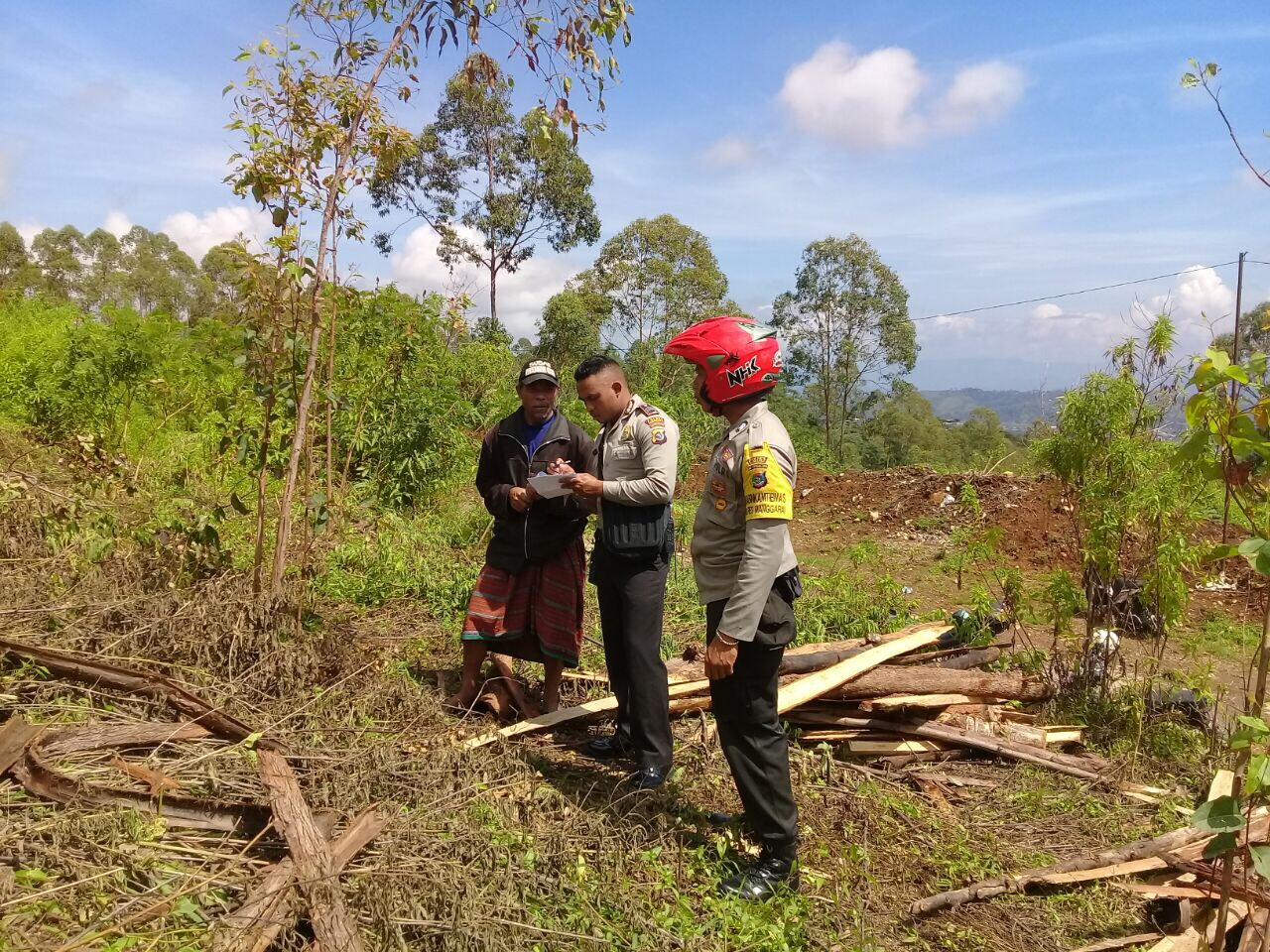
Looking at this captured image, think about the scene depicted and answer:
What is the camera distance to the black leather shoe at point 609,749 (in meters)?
3.94

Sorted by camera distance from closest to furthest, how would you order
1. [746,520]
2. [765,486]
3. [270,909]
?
1. [270,909]
2. [765,486]
3. [746,520]

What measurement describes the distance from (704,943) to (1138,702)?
3.12 meters

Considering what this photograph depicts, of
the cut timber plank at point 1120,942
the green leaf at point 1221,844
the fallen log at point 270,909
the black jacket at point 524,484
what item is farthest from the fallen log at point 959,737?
the fallen log at point 270,909

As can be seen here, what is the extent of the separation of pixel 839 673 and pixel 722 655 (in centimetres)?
187

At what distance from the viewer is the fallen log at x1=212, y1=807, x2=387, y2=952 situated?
7.61 feet

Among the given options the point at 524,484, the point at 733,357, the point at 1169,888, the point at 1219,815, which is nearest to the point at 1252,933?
the point at 1169,888

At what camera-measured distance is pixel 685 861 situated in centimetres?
313

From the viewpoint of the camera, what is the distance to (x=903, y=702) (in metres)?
4.35

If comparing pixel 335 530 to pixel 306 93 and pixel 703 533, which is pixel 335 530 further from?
pixel 703 533

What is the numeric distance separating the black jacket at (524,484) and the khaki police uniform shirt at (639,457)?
0.40 m

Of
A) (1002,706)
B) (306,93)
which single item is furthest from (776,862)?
(306,93)

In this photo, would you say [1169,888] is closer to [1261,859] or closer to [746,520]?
[1261,859]

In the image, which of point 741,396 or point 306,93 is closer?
point 741,396

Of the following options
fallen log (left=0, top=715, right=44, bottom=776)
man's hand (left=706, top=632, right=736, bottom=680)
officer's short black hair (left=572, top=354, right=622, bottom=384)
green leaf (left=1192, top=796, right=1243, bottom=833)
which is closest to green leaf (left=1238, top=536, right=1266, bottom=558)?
green leaf (left=1192, top=796, right=1243, bottom=833)
